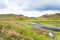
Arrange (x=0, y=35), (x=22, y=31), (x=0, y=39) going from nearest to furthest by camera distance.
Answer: (x=0, y=39) < (x=0, y=35) < (x=22, y=31)

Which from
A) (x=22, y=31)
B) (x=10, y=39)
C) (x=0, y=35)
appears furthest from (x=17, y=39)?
(x=22, y=31)

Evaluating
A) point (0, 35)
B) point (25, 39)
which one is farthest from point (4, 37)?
point (25, 39)

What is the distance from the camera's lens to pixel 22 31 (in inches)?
Result: 704

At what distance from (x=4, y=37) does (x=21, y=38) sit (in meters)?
1.22

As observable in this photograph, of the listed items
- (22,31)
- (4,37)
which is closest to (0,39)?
(4,37)

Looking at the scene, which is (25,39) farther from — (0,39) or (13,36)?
(0,39)

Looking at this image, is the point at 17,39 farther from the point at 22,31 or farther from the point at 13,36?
the point at 22,31

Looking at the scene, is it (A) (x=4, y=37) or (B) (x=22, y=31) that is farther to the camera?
(B) (x=22, y=31)

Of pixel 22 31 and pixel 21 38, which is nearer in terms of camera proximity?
pixel 21 38

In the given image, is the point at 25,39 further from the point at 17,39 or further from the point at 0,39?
the point at 0,39

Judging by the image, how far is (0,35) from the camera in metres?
14.0

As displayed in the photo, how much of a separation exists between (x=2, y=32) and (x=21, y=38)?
1.51m

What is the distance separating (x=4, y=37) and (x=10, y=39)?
478mm

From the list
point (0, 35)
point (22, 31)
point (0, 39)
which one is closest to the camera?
A: point (0, 39)
